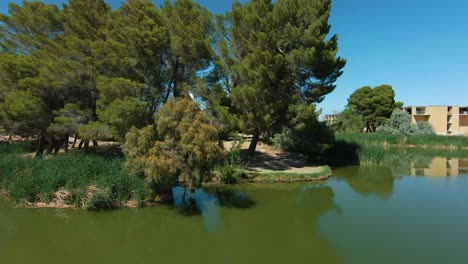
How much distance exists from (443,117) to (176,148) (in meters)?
63.1

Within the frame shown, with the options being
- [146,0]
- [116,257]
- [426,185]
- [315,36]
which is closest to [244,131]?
[315,36]

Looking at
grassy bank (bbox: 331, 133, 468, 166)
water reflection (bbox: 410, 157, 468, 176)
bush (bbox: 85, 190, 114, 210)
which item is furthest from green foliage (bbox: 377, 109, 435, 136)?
bush (bbox: 85, 190, 114, 210)

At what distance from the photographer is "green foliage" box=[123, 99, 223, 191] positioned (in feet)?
31.8

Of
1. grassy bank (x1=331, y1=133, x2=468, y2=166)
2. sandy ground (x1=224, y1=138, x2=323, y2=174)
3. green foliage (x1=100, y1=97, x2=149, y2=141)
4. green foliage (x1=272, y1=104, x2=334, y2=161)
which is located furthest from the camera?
grassy bank (x1=331, y1=133, x2=468, y2=166)

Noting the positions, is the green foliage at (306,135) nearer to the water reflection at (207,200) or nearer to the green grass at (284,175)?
the green grass at (284,175)

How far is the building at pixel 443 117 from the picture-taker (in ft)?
191

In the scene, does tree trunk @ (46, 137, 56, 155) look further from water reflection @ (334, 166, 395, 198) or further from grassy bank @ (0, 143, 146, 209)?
water reflection @ (334, 166, 395, 198)

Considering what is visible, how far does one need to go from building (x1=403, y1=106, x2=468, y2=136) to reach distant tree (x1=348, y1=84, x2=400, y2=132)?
11.6 meters

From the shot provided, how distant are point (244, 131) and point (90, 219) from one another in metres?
9.27

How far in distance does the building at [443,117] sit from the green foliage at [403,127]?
1336 centimetres

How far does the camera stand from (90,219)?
31.4 ft

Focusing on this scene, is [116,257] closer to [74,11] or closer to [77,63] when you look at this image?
[77,63]

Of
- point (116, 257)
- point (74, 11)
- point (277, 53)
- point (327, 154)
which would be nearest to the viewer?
point (116, 257)

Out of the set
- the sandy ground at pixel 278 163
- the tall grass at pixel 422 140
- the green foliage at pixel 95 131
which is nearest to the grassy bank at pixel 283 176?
the sandy ground at pixel 278 163
